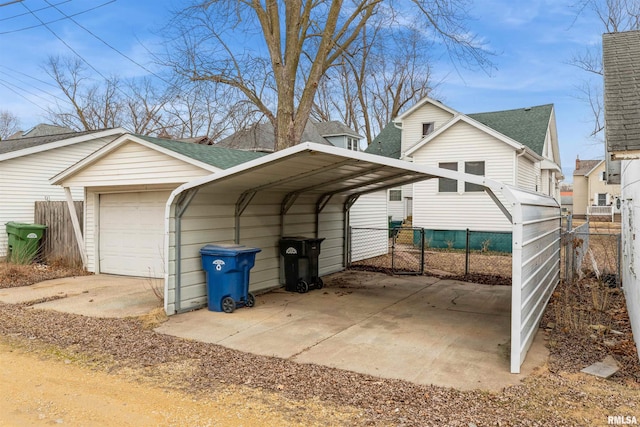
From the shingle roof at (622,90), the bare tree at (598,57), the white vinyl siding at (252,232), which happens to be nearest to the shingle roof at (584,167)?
the bare tree at (598,57)

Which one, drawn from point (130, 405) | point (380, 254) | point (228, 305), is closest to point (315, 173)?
point (228, 305)

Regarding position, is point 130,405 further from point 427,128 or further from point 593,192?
point 593,192

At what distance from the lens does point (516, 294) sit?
4754mm

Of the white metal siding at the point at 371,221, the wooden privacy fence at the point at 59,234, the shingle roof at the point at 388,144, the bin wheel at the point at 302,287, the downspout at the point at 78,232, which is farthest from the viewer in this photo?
the shingle roof at the point at 388,144

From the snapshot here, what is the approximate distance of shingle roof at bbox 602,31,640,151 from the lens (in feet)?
16.3

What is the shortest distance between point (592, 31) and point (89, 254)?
21853 millimetres

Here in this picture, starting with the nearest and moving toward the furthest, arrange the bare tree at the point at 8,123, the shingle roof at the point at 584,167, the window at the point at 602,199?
the window at the point at 602,199 < the bare tree at the point at 8,123 < the shingle roof at the point at 584,167

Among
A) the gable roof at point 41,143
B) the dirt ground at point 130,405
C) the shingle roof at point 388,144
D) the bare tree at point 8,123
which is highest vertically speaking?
the bare tree at point 8,123

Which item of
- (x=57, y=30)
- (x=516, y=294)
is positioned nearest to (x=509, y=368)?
(x=516, y=294)

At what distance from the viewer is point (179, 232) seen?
287 inches

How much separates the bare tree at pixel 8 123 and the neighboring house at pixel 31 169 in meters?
32.2

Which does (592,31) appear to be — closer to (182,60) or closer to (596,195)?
(182,60)

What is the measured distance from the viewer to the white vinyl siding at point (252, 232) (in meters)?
7.49

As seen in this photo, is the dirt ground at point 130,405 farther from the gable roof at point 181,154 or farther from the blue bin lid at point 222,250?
the gable roof at point 181,154
